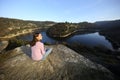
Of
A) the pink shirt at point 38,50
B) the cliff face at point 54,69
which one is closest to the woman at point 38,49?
the pink shirt at point 38,50

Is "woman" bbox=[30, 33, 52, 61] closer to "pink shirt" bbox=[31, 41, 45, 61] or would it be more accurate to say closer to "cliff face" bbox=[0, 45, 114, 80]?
"pink shirt" bbox=[31, 41, 45, 61]

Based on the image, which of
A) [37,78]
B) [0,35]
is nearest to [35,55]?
[37,78]

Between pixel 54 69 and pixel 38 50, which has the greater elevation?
pixel 38 50

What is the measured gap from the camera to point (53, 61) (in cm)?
918

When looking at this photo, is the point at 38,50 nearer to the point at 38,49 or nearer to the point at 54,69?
the point at 38,49

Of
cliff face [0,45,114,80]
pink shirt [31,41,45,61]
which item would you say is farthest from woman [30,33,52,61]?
cliff face [0,45,114,80]

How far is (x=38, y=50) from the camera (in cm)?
873

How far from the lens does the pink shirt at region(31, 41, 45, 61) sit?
28.6 feet

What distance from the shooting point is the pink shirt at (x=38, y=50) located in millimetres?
8703

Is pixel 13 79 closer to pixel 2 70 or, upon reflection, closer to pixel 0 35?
pixel 2 70

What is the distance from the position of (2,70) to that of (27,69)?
68.6 inches

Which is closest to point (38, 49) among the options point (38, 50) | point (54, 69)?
point (38, 50)

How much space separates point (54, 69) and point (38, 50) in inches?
63.8

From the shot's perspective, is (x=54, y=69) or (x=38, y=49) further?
(x=38, y=49)
